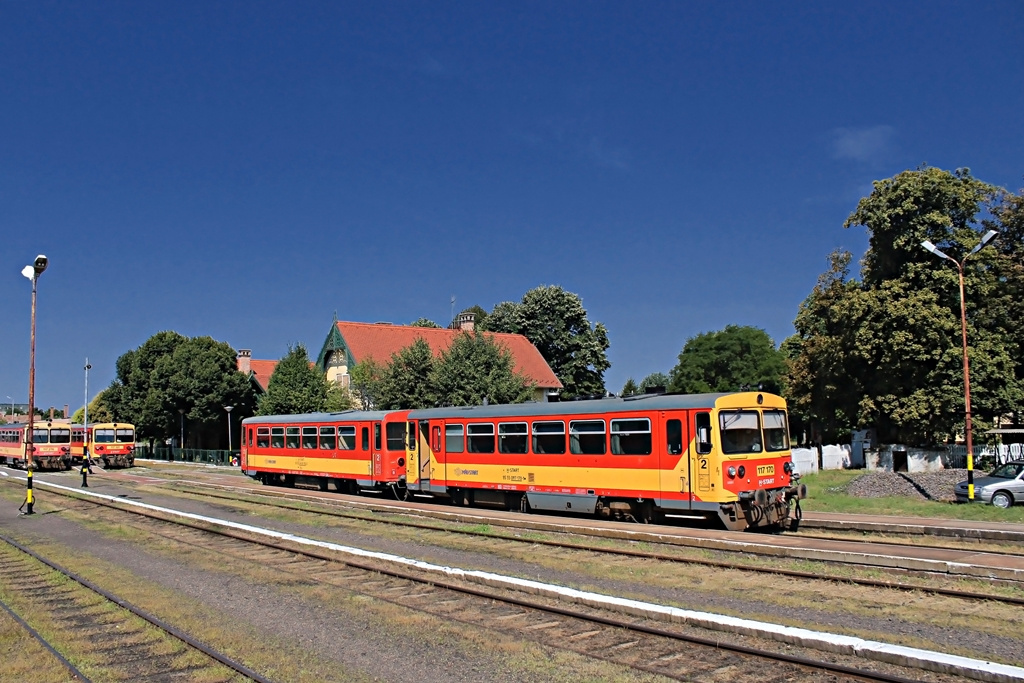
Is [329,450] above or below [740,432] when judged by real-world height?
below

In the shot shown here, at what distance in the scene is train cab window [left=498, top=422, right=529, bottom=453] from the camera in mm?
20766

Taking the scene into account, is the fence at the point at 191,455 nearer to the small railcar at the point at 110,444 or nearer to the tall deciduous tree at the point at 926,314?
the small railcar at the point at 110,444

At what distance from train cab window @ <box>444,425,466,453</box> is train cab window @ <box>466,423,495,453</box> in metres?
0.25

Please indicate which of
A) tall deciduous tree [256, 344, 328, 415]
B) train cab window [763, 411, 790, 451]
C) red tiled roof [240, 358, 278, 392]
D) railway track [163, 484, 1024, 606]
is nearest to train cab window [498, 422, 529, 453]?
railway track [163, 484, 1024, 606]

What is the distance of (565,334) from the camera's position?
7056 cm

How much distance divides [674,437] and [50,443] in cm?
4544

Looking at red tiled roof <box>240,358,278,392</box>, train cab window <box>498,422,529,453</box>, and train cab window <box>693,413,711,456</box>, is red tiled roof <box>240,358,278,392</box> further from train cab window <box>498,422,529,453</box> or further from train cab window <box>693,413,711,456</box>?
train cab window <box>693,413,711,456</box>

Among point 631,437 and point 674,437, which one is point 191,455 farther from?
point 674,437

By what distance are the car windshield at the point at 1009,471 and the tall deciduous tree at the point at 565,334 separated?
1811 inches

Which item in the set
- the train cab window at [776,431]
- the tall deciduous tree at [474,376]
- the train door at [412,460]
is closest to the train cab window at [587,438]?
the train cab window at [776,431]

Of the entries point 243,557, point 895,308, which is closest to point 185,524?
point 243,557

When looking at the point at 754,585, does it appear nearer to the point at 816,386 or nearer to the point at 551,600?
the point at 551,600

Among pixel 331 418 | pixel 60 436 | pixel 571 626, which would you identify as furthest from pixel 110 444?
pixel 571 626

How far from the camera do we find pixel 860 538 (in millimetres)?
16422
